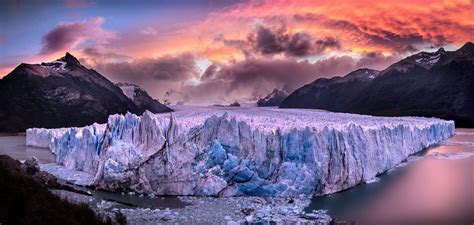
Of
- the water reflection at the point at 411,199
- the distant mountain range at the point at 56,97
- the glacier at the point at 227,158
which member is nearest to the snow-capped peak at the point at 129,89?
the distant mountain range at the point at 56,97

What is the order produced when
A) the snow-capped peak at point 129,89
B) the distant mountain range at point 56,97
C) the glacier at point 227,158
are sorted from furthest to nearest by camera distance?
the distant mountain range at point 56,97 < the snow-capped peak at point 129,89 < the glacier at point 227,158

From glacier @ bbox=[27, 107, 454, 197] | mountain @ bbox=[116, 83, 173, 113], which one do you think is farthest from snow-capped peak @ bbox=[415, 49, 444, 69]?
glacier @ bbox=[27, 107, 454, 197]

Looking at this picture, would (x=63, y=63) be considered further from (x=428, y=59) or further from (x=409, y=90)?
(x=428, y=59)

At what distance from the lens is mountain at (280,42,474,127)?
7131 cm

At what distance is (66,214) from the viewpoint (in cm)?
962

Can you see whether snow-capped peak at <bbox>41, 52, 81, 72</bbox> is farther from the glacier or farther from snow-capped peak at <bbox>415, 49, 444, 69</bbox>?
snow-capped peak at <bbox>415, 49, 444, 69</bbox>

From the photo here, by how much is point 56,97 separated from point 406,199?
2037 inches

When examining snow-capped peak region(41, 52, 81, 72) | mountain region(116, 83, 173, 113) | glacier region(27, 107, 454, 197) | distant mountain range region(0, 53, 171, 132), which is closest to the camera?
glacier region(27, 107, 454, 197)

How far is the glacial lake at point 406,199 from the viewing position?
1480cm

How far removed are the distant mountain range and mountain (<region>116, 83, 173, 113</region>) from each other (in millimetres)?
3584

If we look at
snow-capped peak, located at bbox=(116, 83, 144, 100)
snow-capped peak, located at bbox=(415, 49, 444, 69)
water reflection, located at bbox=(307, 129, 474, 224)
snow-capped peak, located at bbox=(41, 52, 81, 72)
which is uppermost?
snow-capped peak, located at bbox=(415, 49, 444, 69)

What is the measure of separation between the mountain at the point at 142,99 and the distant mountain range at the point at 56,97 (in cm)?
358

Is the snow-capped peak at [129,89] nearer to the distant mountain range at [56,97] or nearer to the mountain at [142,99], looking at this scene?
the mountain at [142,99]

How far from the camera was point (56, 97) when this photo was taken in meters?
60.2
